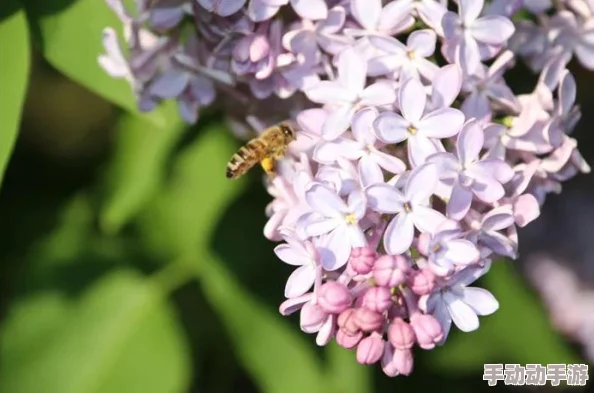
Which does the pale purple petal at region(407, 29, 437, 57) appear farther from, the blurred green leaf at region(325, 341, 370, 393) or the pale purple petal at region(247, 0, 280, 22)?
the blurred green leaf at region(325, 341, 370, 393)

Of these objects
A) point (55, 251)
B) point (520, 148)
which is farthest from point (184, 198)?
point (520, 148)

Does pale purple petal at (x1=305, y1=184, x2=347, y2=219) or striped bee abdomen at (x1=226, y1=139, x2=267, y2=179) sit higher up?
pale purple petal at (x1=305, y1=184, x2=347, y2=219)

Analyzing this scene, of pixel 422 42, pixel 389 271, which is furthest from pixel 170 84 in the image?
pixel 389 271

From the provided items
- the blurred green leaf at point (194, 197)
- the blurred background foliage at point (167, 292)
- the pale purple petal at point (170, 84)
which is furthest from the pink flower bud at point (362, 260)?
the blurred green leaf at point (194, 197)

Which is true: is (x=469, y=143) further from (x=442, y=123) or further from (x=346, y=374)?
(x=346, y=374)

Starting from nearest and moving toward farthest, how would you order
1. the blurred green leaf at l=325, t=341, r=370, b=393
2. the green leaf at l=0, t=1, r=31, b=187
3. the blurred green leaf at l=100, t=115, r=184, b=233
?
the green leaf at l=0, t=1, r=31, b=187 → the blurred green leaf at l=100, t=115, r=184, b=233 → the blurred green leaf at l=325, t=341, r=370, b=393

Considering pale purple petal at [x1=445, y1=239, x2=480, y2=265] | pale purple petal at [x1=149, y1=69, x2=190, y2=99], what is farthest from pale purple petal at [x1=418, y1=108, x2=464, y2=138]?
pale purple petal at [x1=149, y1=69, x2=190, y2=99]

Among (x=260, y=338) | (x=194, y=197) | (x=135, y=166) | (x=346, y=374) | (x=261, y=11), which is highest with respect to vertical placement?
(x=261, y=11)
